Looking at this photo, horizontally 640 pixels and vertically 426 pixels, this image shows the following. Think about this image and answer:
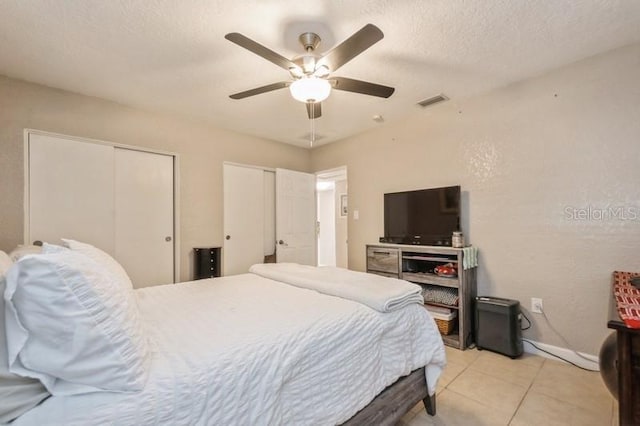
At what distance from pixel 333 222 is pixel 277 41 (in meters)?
5.10

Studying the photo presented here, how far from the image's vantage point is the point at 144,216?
3188 millimetres

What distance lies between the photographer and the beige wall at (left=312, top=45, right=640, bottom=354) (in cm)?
219

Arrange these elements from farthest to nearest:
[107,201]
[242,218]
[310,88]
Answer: [242,218] → [107,201] → [310,88]

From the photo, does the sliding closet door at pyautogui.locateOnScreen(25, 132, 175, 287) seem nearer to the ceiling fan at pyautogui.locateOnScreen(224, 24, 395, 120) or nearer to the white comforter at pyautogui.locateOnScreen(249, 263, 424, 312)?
the white comforter at pyautogui.locateOnScreen(249, 263, 424, 312)

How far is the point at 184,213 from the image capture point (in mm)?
3475

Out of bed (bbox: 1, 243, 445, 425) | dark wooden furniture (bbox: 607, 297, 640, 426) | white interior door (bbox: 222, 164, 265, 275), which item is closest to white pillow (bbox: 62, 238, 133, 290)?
bed (bbox: 1, 243, 445, 425)

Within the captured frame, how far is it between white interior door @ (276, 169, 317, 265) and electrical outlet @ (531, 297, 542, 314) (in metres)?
2.92

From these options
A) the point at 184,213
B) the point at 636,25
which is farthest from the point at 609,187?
the point at 184,213

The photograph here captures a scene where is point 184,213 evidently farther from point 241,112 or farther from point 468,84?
point 468,84

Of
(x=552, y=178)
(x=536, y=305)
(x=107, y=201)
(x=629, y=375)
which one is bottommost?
(x=536, y=305)

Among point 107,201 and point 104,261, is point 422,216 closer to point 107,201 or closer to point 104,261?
point 104,261

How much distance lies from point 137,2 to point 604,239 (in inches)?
144

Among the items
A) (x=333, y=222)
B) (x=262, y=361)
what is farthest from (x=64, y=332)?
(x=333, y=222)

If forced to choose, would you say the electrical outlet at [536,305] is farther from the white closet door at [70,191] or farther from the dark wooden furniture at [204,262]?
the white closet door at [70,191]
